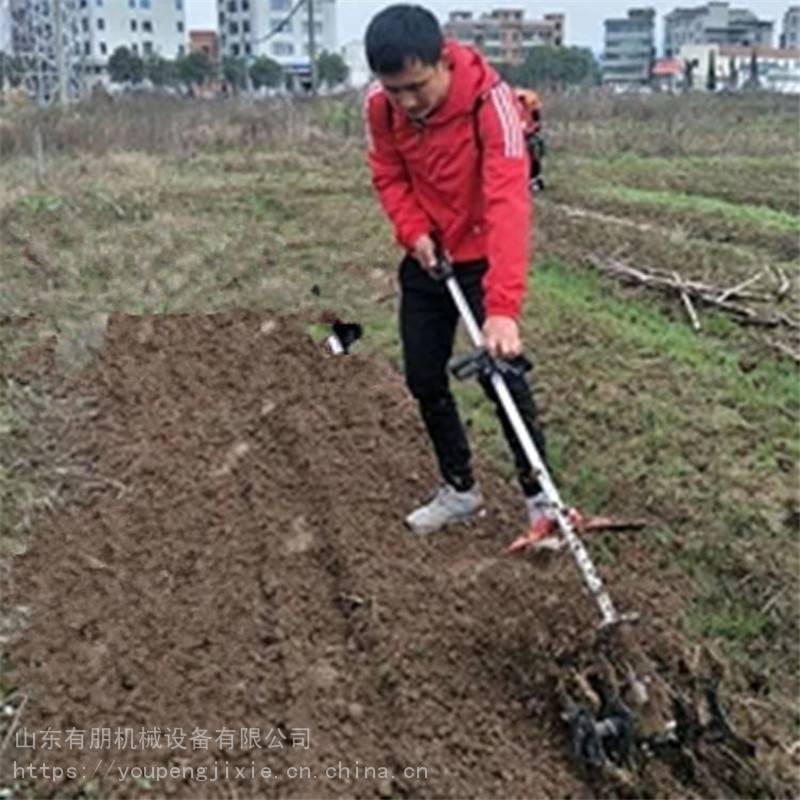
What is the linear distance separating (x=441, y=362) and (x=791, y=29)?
256 ft

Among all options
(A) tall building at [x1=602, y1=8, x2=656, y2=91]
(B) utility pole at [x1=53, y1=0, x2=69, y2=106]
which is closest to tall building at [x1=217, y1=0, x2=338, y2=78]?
(A) tall building at [x1=602, y1=8, x2=656, y2=91]

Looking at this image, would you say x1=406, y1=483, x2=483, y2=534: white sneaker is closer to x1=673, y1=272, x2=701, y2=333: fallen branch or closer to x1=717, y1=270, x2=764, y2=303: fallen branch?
x1=673, y1=272, x2=701, y2=333: fallen branch

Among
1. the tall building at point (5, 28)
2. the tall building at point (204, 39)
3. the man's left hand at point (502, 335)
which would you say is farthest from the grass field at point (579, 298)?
the tall building at point (204, 39)

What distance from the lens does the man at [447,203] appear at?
148 inches

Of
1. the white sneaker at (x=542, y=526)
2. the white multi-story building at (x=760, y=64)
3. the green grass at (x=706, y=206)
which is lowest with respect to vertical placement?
the white multi-story building at (x=760, y=64)

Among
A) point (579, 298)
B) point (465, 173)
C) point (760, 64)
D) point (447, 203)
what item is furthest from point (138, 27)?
point (465, 173)

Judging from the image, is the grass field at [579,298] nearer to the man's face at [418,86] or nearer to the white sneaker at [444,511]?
the white sneaker at [444,511]

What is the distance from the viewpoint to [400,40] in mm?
3670

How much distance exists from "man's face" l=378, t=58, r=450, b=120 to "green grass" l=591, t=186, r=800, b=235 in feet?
25.2

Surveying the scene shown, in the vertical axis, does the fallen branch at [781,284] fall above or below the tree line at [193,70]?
above

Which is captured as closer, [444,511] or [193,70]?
[444,511]

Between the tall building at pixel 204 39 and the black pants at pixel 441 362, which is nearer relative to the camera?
the black pants at pixel 441 362

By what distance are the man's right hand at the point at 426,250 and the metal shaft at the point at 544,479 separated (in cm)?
8

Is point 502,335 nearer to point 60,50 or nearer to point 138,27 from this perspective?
point 60,50
